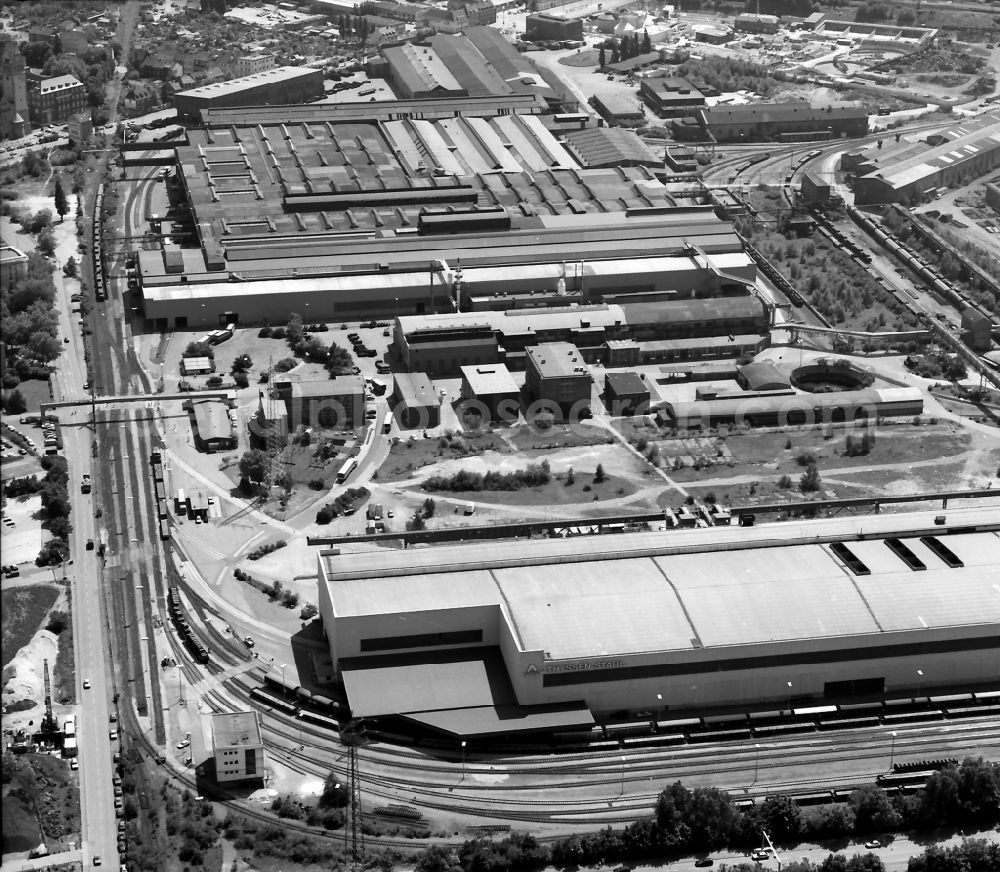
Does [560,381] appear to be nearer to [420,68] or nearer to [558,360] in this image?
[558,360]

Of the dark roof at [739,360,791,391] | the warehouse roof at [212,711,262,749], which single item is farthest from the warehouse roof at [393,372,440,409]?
the warehouse roof at [212,711,262,749]

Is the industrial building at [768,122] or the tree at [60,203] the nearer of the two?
the tree at [60,203]

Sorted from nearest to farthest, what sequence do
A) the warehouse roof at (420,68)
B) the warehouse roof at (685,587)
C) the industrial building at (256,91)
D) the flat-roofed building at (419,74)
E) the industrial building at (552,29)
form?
the warehouse roof at (685,587) < the industrial building at (256,91) < the flat-roofed building at (419,74) < the warehouse roof at (420,68) < the industrial building at (552,29)

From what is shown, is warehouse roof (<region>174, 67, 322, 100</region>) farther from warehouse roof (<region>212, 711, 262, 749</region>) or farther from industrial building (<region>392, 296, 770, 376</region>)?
warehouse roof (<region>212, 711, 262, 749</region>)

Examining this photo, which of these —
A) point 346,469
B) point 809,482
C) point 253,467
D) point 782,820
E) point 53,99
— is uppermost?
point 53,99

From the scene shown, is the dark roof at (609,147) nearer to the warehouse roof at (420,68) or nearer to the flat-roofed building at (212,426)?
the warehouse roof at (420,68)

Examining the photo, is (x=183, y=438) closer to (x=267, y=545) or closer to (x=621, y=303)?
(x=267, y=545)

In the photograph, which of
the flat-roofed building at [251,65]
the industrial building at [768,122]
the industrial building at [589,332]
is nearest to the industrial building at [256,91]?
the flat-roofed building at [251,65]

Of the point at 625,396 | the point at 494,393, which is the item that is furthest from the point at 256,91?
the point at 625,396
